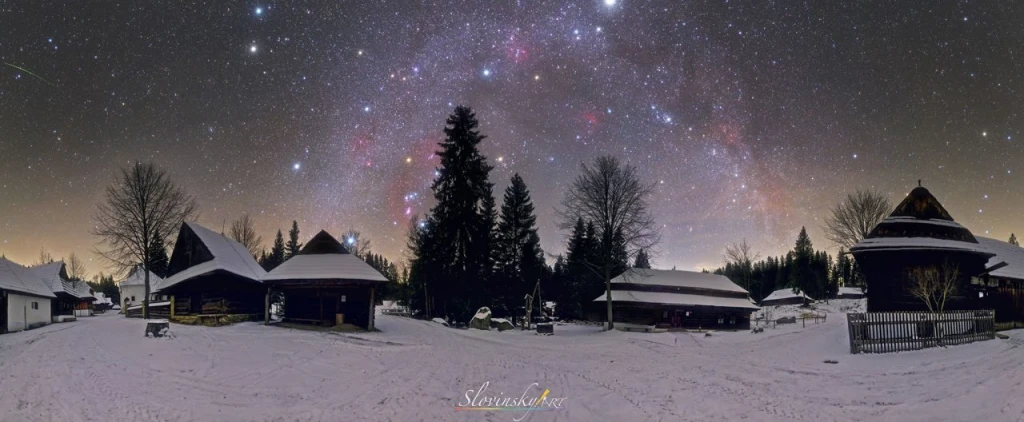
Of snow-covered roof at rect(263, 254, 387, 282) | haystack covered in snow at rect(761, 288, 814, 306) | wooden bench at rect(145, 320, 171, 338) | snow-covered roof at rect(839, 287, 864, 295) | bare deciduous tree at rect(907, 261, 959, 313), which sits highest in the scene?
snow-covered roof at rect(263, 254, 387, 282)

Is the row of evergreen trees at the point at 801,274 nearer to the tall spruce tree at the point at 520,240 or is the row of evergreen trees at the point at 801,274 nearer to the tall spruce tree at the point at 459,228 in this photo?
the tall spruce tree at the point at 520,240

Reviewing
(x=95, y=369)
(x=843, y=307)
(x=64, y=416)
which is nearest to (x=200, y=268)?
(x=95, y=369)

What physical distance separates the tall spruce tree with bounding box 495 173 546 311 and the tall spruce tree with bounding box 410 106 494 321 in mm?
6922

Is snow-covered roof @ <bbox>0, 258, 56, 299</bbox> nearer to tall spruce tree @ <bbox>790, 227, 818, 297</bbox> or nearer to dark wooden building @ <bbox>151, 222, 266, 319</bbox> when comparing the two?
dark wooden building @ <bbox>151, 222, 266, 319</bbox>

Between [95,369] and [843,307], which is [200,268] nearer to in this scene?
[95,369]

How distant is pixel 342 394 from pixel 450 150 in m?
35.8

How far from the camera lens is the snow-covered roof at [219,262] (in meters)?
34.2

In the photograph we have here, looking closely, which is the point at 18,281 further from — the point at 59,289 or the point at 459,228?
the point at 459,228

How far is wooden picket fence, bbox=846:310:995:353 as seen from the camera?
19453 millimetres

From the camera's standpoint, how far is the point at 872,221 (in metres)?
56.0

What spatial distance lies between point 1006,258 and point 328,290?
146ft

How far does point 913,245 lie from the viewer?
2867cm

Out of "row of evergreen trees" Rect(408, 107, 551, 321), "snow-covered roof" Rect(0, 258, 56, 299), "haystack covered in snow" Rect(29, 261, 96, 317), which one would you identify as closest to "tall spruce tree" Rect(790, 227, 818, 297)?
"row of evergreen trees" Rect(408, 107, 551, 321)

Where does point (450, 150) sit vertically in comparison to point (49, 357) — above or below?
above
